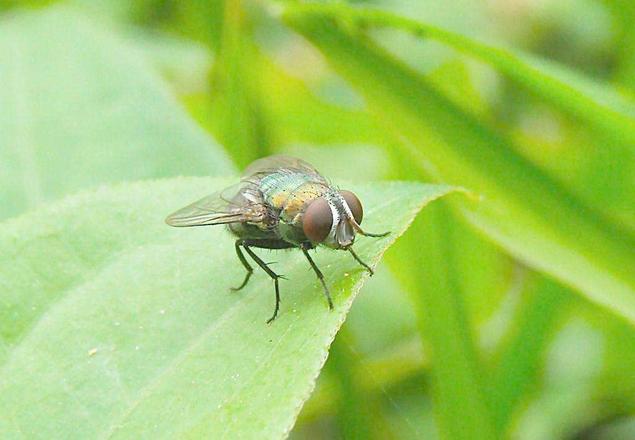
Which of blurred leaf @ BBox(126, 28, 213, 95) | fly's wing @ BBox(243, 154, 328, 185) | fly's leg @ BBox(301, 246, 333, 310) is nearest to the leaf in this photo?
fly's leg @ BBox(301, 246, 333, 310)

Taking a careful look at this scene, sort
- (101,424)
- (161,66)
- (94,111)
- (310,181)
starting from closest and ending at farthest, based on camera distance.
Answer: (101,424) → (310,181) → (94,111) → (161,66)

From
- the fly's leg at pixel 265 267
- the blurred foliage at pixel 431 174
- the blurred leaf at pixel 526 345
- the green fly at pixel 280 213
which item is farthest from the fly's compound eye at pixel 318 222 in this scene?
the blurred leaf at pixel 526 345

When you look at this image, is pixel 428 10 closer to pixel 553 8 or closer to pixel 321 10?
pixel 553 8

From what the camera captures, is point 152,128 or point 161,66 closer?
point 152,128

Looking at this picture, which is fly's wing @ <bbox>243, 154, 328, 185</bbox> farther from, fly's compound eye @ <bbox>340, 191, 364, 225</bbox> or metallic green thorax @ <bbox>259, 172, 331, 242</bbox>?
fly's compound eye @ <bbox>340, 191, 364, 225</bbox>

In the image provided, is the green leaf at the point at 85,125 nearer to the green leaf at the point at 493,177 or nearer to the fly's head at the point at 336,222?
the green leaf at the point at 493,177

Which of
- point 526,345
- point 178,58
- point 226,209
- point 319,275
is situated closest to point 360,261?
point 319,275

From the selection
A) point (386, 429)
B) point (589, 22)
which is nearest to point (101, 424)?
point (386, 429)
